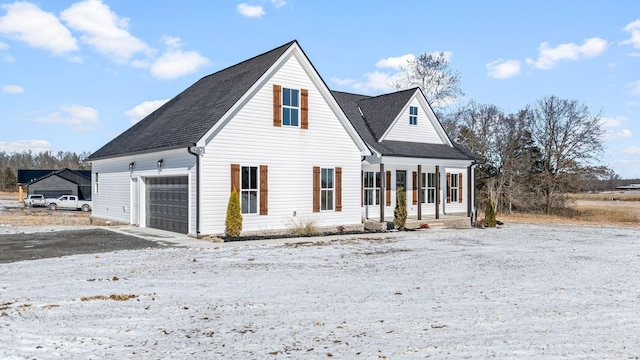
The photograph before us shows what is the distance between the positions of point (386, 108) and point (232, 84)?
8886mm

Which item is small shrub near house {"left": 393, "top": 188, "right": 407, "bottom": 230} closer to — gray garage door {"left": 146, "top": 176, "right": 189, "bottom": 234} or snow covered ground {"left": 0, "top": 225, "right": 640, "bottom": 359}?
snow covered ground {"left": 0, "top": 225, "right": 640, "bottom": 359}

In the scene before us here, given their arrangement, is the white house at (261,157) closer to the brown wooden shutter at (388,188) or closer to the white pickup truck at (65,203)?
the brown wooden shutter at (388,188)

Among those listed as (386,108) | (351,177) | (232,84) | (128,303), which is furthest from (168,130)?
(128,303)

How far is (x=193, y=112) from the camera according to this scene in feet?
A: 64.0

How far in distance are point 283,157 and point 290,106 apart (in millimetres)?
2033

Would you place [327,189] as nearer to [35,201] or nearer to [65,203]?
[65,203]

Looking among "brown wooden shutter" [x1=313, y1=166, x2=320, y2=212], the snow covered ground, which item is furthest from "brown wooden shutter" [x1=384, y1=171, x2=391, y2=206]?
the snow covered ground

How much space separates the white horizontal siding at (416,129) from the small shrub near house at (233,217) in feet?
32.2

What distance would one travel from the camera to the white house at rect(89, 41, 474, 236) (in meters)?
16.9

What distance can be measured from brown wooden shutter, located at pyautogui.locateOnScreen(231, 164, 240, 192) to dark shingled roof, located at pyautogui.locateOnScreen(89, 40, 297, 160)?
1694 millimetres

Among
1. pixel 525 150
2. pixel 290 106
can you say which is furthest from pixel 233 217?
pixel 525 150

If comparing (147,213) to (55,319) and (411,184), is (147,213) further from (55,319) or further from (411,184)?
(55,319)

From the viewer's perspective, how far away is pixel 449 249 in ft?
48.5

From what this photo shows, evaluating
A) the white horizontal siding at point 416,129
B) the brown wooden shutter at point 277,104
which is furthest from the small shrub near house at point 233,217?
the white horizontal siding at point 416,129
